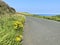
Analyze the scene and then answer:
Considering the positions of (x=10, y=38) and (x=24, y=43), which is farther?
(x=24, y=43)

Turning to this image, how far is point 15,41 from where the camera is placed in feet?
42.8

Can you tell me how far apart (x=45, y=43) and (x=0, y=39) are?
5.84m

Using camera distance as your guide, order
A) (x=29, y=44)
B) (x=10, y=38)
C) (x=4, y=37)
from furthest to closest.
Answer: (x=29, y=44), (x=10, y=38), (x=4, y=37)

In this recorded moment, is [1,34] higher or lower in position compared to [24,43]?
higher

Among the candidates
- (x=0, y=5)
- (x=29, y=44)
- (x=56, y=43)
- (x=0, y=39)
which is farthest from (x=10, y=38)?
(x=0, y=5)

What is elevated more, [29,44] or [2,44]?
[2,44]

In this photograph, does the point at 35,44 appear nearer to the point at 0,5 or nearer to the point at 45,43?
the point at 45,43

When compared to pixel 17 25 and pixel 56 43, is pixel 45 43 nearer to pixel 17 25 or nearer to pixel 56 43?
pixel 56 43

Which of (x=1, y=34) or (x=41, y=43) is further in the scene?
(x=41, y=43)

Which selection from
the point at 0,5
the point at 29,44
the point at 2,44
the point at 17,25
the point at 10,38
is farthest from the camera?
the point at 0,5

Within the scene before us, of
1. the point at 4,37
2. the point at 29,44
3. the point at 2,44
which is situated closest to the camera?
the point at 2,44

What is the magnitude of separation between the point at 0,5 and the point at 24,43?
53.2 feet

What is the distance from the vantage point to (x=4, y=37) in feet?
38.0

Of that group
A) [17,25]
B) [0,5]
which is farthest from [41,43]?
[0,5]
